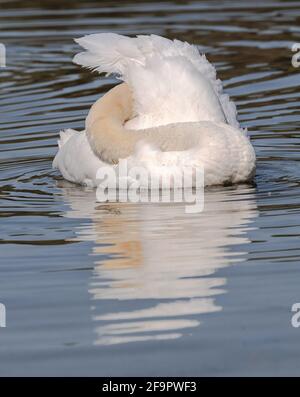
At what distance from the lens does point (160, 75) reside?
11.1m

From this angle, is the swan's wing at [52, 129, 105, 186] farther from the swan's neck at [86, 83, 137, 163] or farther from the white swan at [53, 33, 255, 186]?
the swan's neck at [86, 83, 137, 163]

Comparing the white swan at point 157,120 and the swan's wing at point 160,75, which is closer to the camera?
the white swan at point 157,120

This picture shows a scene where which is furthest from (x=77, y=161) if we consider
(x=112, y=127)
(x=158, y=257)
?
(x=158, y=257)

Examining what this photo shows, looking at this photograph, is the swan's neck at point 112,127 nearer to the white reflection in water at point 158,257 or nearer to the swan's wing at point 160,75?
the swan's wing at point 160,75

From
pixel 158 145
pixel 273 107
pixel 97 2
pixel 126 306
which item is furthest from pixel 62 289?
pixel 97 2

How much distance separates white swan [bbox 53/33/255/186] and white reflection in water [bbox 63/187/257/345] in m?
0.31

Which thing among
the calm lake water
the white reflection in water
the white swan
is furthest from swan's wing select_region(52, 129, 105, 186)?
the white reflection in water

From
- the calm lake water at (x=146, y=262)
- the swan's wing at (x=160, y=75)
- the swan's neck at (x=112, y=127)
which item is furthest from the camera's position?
the swan's wing at (x=160, y=75)

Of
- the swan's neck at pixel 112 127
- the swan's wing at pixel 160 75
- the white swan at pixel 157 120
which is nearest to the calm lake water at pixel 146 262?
the white swan at pixel 157 120

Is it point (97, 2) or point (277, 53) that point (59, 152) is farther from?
point (97, 2)

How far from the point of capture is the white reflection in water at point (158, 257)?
7082mm

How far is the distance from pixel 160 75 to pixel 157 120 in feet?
1.20

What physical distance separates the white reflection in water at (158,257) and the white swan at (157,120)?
306 millimetres

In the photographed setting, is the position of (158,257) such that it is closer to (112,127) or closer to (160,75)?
(112,127)
